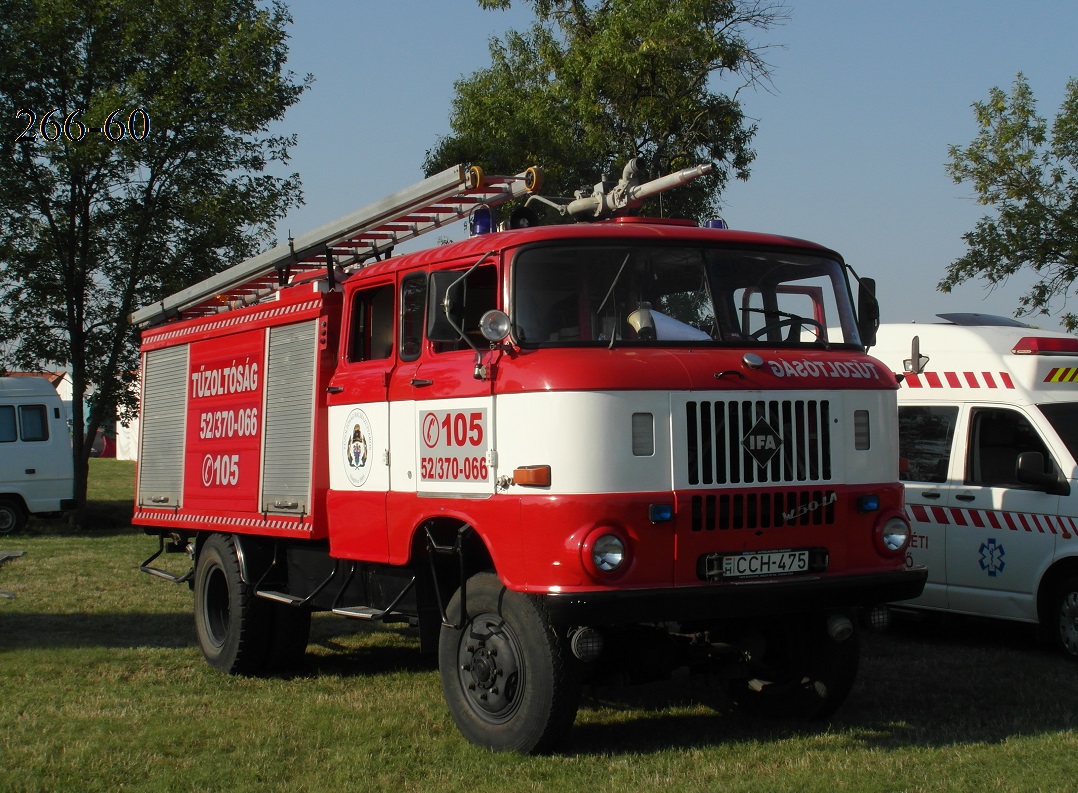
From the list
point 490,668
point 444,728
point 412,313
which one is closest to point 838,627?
point 490,668

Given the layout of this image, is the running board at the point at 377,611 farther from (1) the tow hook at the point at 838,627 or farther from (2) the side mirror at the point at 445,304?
(1) the tow hook at the point at 838,627

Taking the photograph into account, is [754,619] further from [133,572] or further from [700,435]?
[133,572]

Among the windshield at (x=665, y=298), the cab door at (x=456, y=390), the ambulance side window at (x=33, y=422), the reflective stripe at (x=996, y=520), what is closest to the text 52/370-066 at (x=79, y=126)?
the ambulance side window at (x=33, y=422)

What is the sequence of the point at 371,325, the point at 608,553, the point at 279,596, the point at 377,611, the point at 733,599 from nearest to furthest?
the point at 608,553, the point at 733,599, the point at 377,611, the point at 371,325, the point at 279,596

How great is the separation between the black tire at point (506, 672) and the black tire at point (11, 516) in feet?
66.5

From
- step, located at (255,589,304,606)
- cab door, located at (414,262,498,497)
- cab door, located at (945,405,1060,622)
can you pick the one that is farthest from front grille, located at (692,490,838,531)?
cab door, located at (945,405,1060,622)

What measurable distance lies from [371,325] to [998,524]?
5.17 meters

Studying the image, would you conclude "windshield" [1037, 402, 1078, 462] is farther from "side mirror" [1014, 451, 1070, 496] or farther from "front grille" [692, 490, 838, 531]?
"front grille" [692, 490, 838, 531]

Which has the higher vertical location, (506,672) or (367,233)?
(367,233)

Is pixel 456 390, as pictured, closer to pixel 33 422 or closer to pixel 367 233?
pixel 367 233

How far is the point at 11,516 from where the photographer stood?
2478 cm

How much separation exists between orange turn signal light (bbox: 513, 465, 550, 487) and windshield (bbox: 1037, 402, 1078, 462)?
518 centimetres

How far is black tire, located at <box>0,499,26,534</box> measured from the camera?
81.1 ft

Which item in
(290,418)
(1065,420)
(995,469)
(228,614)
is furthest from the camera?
(995,469)
